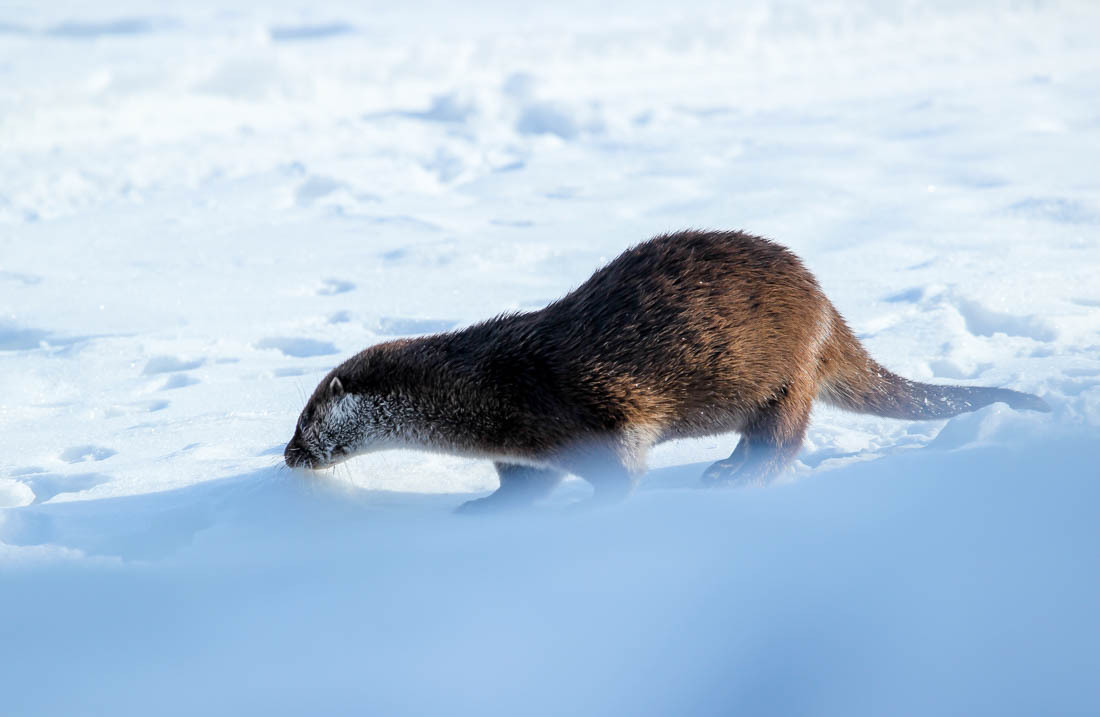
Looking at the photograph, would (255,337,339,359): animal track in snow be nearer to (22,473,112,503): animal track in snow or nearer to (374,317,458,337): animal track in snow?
(374,317,458,337): animal track in snow

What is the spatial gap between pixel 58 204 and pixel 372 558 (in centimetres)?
764

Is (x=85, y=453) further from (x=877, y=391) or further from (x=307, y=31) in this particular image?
(x=307, y=31)

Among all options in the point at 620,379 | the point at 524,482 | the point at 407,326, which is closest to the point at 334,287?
the point at 407,326

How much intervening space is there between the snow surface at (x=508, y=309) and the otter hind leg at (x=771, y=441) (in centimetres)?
19

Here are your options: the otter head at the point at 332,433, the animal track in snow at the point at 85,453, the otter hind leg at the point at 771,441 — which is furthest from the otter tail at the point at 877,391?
the animal track in snow at the point at 85,453

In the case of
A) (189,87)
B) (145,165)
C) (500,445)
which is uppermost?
(189,87)

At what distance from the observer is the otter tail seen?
419cm

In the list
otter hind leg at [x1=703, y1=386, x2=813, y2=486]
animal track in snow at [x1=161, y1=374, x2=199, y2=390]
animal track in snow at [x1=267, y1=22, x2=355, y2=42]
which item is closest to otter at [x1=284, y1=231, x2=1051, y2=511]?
otter hind leg at [x1=703, y1=386, x2=813, y2=486]

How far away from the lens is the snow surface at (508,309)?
2127 mm

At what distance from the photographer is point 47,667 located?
7.62 feet

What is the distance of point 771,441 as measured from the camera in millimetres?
3893

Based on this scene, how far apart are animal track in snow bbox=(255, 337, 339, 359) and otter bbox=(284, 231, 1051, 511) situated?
163 cm

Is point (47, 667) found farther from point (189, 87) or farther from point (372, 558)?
point (189, 87)

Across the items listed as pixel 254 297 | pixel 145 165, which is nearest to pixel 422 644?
pixel 254 297
